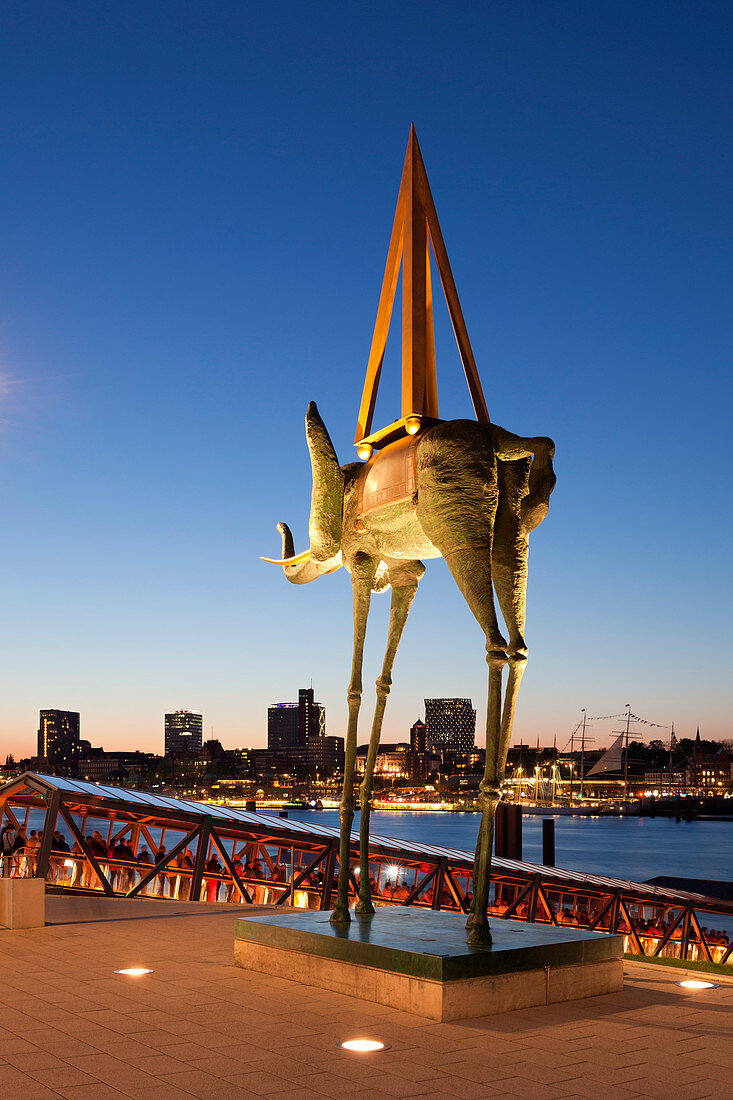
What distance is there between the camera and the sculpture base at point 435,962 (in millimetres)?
8570

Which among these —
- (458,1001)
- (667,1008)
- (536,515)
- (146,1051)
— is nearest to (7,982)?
(146,1051)

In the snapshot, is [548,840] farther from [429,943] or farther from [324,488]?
[429,943]

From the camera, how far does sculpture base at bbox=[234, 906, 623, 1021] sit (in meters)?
8.57

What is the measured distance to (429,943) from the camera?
9.26m

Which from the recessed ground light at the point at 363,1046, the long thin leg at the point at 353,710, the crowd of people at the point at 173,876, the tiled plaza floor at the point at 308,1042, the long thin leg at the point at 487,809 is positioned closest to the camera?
the tiled plaza floor at the point at 308,1042

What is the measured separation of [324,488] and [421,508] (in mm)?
2089

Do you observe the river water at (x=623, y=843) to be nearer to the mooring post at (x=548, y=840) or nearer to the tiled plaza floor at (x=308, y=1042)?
the mooring post at (x=548, y=840)

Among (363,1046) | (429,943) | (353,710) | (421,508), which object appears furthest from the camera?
(353,710)

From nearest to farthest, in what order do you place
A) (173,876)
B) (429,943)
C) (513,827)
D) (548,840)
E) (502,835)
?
(429,943) → (173,876) → (513,827) → (502,835) → (548,840)

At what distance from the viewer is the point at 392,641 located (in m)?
12.2

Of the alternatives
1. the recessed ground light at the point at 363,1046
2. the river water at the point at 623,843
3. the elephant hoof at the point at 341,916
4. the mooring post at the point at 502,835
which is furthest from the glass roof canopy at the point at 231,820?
the river water at the point at 623,843

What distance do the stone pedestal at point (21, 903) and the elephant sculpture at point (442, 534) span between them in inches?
221

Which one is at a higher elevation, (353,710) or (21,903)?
(353,710)

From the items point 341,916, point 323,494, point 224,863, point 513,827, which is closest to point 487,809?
point 341,916
